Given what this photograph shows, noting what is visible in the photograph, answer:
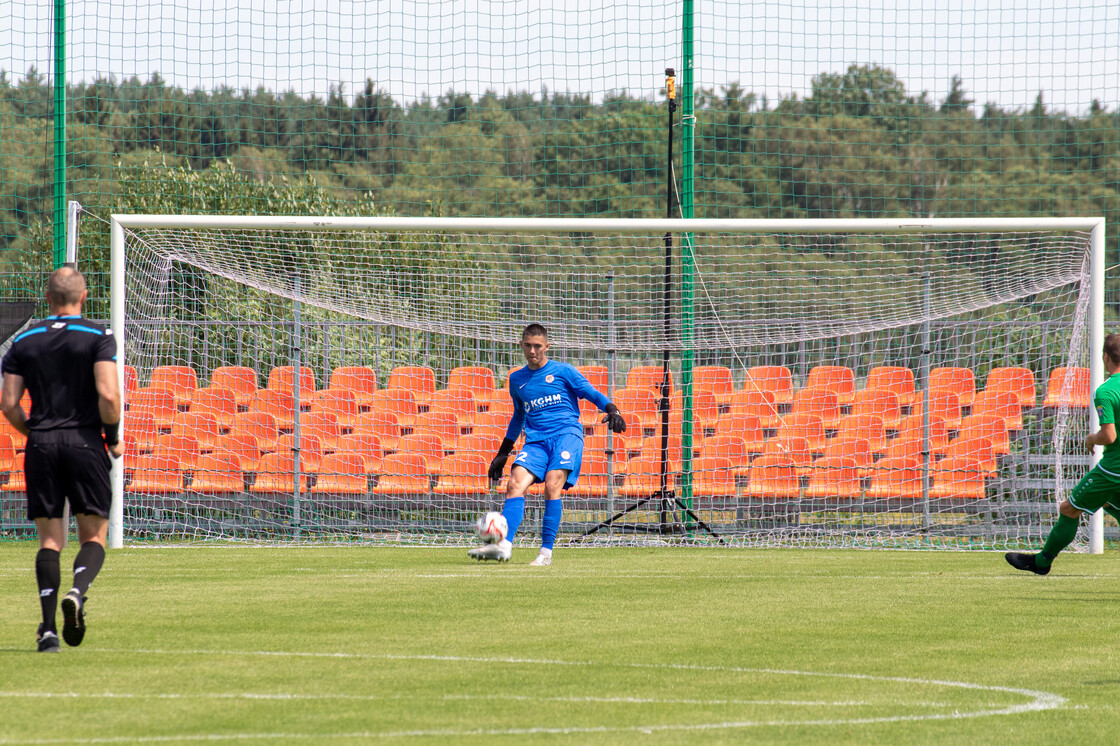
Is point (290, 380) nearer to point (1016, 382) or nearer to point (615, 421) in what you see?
point (615, 421)

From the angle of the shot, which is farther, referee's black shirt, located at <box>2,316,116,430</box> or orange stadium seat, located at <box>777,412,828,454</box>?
orange stadium seat, located at <box>777,412,828,454</box>

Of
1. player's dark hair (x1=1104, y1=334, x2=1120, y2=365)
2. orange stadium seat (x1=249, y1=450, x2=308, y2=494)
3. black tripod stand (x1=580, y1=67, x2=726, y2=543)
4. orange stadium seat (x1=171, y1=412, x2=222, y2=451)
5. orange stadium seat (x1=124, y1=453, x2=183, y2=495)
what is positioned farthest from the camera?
orange stadium seat (x1=171, y1=412, x2=222, y2=451)

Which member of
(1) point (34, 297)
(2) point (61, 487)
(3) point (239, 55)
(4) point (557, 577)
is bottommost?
(4) point (557, 577)

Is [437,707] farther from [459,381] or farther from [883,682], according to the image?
[459,381]

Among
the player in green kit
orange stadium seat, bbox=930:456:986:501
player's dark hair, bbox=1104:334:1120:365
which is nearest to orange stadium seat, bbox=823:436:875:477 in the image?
orange stadium seat, bbox=930:456:986:501

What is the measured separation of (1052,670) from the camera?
5574 millimetres

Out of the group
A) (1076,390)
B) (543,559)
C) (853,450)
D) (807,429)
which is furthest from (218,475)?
(1076,390)

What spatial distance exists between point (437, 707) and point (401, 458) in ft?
34.9

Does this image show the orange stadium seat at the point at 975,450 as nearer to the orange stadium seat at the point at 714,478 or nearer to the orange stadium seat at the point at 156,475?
the orange stadium seat at the point at 714,478

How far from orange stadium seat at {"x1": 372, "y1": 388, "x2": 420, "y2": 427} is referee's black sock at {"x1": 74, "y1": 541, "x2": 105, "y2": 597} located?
9179 mm

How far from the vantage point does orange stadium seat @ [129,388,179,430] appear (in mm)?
14188

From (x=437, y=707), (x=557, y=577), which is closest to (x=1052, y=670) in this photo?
(x=437, y=707)

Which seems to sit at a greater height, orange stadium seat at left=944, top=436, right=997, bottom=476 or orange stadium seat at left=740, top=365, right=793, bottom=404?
orange stadium seat at left=740, top=365, right=793, bottom=404

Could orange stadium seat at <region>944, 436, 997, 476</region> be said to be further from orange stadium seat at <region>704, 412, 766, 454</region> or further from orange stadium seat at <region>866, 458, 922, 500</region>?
orange stadium seat at <region>704, 412, 766, 454</region>
